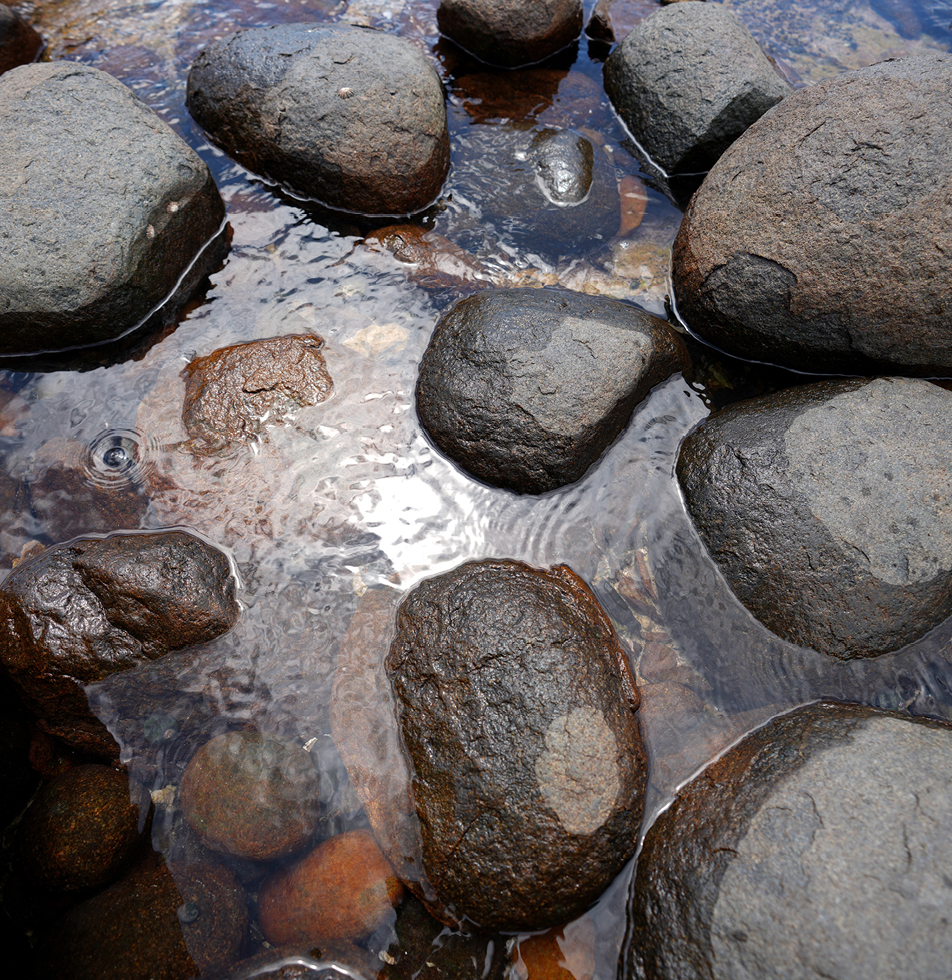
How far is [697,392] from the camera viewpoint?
3.32m

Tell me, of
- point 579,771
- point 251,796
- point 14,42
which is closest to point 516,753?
point 579,771

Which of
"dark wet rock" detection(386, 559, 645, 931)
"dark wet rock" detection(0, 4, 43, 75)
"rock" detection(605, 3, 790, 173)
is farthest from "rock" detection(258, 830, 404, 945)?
"dark wet rock" detection(0, 4, 43, 75)

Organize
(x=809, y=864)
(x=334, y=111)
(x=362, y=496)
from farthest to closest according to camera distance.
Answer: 1. (x=334, y=111)
2. (x=362, y=496)
3. (x=809, y=864)

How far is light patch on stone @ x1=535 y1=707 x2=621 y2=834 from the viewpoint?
6.92 feet

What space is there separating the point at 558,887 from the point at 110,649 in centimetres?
192

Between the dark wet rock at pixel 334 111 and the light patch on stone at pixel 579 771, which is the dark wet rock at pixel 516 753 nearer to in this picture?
the light patch on stone at pixel 579 771

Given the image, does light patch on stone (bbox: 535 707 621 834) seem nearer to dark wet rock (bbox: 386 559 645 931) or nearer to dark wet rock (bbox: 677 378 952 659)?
dark wet rock (bbox: 386 559 645 931)

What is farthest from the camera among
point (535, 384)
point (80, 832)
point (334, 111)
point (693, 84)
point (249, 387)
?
point (693, 84)

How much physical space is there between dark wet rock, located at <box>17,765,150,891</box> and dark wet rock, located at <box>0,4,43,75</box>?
4.70 m

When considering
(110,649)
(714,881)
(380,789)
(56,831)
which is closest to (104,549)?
(110,649)

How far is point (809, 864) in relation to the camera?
6.28 ft

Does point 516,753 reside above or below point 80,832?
above

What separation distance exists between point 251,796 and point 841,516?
8.34ft

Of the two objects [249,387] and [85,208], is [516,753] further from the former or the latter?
[85,208]
